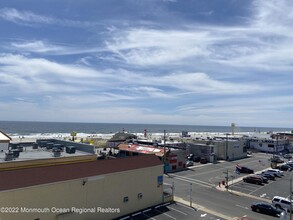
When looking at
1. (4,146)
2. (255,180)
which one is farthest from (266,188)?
(4,146)

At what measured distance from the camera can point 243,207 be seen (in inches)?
1379

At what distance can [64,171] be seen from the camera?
25.2 metres

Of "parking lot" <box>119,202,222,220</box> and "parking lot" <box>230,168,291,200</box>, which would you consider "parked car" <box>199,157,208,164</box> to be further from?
"parking lot" <box>119,202,222,220</box>

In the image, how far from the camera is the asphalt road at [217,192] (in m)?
33.5

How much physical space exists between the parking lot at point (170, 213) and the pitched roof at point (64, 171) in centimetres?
525

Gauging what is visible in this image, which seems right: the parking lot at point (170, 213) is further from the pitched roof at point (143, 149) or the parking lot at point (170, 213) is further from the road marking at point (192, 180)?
the pitched roof at point (143, 149)

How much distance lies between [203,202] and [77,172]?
18500 mm

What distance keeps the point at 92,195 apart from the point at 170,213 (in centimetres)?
1011

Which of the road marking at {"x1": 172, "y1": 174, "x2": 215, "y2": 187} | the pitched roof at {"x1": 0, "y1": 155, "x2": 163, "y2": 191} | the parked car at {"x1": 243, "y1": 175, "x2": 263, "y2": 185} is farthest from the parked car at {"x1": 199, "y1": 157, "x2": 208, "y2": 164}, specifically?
the pitched roof at {"x1": 0, "y1": 155, "x2": 163, "y2": 191}

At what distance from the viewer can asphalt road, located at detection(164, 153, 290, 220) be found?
3350 cm

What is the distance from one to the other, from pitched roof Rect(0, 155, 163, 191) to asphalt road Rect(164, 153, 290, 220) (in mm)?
9793

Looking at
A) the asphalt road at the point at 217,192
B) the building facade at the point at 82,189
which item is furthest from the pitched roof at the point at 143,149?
the building facade at the point at 82,189

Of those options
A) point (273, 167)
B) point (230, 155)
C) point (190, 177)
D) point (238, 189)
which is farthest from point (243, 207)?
point (230, 155)

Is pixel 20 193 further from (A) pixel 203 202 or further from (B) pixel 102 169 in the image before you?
(A) pixel 203 202
